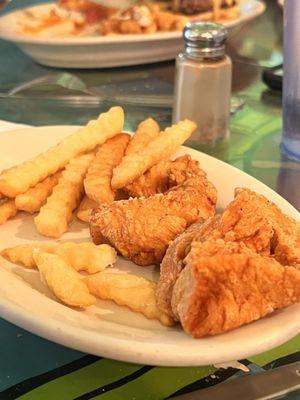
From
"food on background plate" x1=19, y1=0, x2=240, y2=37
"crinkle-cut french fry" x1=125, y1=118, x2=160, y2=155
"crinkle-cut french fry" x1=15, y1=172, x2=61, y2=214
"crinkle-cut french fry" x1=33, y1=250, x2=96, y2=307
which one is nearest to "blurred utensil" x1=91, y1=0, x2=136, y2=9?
"food on background plate" x1=19, y1=0, x2=240, y2=37

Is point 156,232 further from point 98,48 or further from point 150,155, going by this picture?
point 98,48

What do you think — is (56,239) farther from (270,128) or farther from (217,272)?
(270,128)

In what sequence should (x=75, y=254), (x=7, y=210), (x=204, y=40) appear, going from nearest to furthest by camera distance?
1. (x=75, y=254)
2. (x=7, y=210)
3. (x=204, y=40)

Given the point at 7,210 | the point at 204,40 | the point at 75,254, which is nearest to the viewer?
the point at 75,254

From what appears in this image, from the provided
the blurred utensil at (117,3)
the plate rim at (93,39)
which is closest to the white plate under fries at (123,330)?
the plate rim at (93,39)

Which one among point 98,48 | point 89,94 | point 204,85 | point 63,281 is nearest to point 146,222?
point 63,281

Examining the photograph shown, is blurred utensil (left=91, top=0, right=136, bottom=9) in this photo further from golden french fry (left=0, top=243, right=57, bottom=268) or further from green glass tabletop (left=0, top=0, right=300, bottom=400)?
golden french fry (left=0, top=243, right=57, bottom=268)
